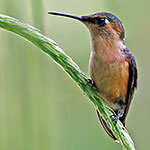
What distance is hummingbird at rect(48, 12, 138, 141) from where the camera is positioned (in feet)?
10.4

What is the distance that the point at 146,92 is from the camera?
5.44 meters

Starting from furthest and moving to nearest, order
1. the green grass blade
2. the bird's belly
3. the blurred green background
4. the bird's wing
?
the bird's wing < the bird's belly < the blurred green background < the green grass blade

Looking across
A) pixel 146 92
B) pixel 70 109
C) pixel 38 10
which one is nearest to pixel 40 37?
pixel 38 10

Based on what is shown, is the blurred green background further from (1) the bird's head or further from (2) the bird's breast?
(2) the bird's breast

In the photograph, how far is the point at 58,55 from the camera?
58.3 inches

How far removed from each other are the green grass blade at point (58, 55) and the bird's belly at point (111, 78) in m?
1.10

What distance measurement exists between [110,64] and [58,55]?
5.83 ft

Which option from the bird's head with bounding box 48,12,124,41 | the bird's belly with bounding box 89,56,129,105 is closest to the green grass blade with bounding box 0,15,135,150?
the bird's belly with bounding box 89,56,129,105

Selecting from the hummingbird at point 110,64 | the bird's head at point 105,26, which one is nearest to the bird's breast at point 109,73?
the hummingbird at point 110,64

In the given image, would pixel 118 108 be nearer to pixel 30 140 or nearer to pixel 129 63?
pixel 129 63

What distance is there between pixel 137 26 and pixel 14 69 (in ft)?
10.6

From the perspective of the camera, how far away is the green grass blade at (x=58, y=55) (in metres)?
1.26

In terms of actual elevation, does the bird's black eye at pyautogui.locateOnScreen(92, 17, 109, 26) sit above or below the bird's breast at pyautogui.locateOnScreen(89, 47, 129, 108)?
above

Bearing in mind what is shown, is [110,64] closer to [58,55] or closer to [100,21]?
[100,21]
